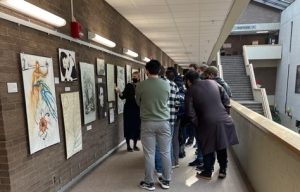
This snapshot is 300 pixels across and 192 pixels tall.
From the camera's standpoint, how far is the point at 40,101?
253 cm

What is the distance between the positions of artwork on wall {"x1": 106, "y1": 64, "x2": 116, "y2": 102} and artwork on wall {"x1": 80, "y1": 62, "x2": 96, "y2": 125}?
61 centimetres

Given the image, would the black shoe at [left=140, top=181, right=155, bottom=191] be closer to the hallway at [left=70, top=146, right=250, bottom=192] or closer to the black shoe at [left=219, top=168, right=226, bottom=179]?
the hallway at [left=70, top=146, right=250, bottom=192]

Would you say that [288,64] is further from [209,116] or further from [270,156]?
[270,156]

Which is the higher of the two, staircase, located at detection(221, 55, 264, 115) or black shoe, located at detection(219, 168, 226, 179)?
staircase, located at detection(221, 55, 264, 115)

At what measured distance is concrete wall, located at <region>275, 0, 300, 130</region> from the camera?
14.8 m

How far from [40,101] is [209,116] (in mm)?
1895

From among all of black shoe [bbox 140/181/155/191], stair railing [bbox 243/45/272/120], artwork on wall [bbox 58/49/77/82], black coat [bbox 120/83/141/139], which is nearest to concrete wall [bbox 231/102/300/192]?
black shoe [bbox 140/181/155/191]

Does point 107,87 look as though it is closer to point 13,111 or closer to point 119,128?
point 119,128

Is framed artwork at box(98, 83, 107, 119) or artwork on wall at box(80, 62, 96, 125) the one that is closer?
artwork on wall at box(80, 62, 96, 125)

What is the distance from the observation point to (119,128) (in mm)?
5125

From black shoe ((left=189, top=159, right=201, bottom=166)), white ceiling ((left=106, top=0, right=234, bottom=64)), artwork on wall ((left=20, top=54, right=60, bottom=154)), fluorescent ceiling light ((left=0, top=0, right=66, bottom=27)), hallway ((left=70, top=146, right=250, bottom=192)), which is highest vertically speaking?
white ceiling ((left=106, top=0, right=234, bottom=64))

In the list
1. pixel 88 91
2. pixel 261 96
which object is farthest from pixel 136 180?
pixel 261 96

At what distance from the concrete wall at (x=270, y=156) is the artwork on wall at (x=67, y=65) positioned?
7.49ft

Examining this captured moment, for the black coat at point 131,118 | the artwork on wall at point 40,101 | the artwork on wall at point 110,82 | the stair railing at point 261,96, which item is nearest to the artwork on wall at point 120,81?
the artwork on wall at point 110,82
